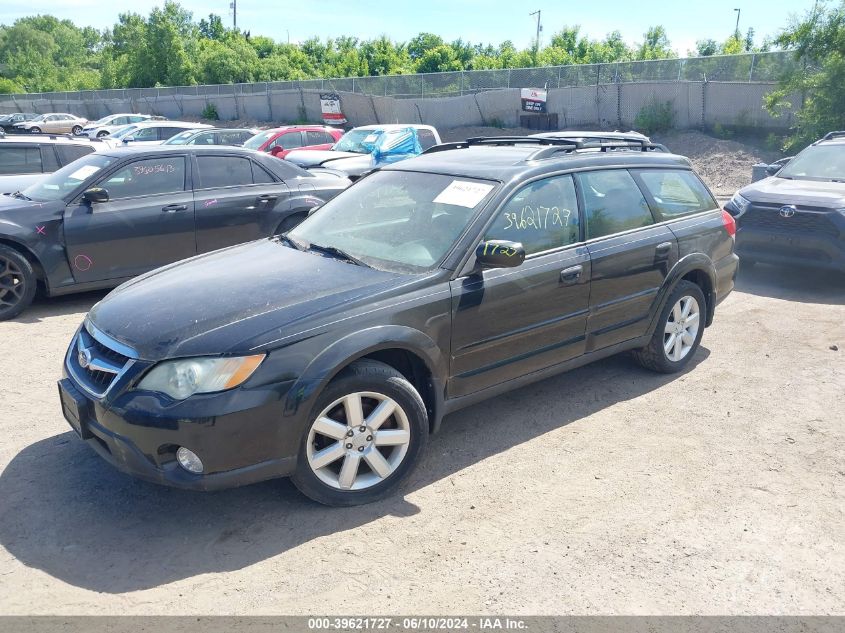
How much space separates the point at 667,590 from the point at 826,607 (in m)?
0.64

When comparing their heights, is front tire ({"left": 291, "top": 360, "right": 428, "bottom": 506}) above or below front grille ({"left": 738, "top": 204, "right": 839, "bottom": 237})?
below

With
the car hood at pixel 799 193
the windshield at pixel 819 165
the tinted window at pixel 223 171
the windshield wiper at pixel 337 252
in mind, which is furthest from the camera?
the windshield at pixel 819 165

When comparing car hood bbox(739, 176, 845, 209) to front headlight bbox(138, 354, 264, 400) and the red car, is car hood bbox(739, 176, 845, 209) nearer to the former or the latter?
front headlight bbox(138, 354, 264, 400)

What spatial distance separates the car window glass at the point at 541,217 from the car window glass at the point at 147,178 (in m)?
4.58

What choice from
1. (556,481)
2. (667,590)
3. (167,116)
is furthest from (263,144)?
(167,116)

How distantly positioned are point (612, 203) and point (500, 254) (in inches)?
59.1

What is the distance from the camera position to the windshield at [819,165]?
913 cm

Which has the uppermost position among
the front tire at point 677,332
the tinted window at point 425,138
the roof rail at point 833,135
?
the tinted window at point 425,138

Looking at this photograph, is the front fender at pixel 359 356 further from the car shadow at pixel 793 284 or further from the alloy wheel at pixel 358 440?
the car shadow at pixel 793 284

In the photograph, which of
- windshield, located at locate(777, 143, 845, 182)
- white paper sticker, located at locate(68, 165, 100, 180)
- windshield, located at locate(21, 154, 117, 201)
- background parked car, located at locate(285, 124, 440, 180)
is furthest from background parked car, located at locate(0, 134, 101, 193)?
windshield, located at locate(777, 143, 845, 182)

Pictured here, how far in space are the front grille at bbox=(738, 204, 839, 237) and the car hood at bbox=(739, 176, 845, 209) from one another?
10cm

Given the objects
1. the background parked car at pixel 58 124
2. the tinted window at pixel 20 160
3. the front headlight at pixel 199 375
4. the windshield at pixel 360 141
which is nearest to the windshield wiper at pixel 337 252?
the front headlight at pixel 199 375

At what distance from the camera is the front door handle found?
4.61 m

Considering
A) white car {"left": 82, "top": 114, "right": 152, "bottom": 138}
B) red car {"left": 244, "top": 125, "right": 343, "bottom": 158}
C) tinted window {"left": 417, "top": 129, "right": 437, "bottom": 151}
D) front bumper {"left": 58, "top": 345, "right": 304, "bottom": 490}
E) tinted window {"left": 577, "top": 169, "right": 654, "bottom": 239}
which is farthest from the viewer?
white car {"left": 82, "top": 114, "right": 152, "bottom": 138}
